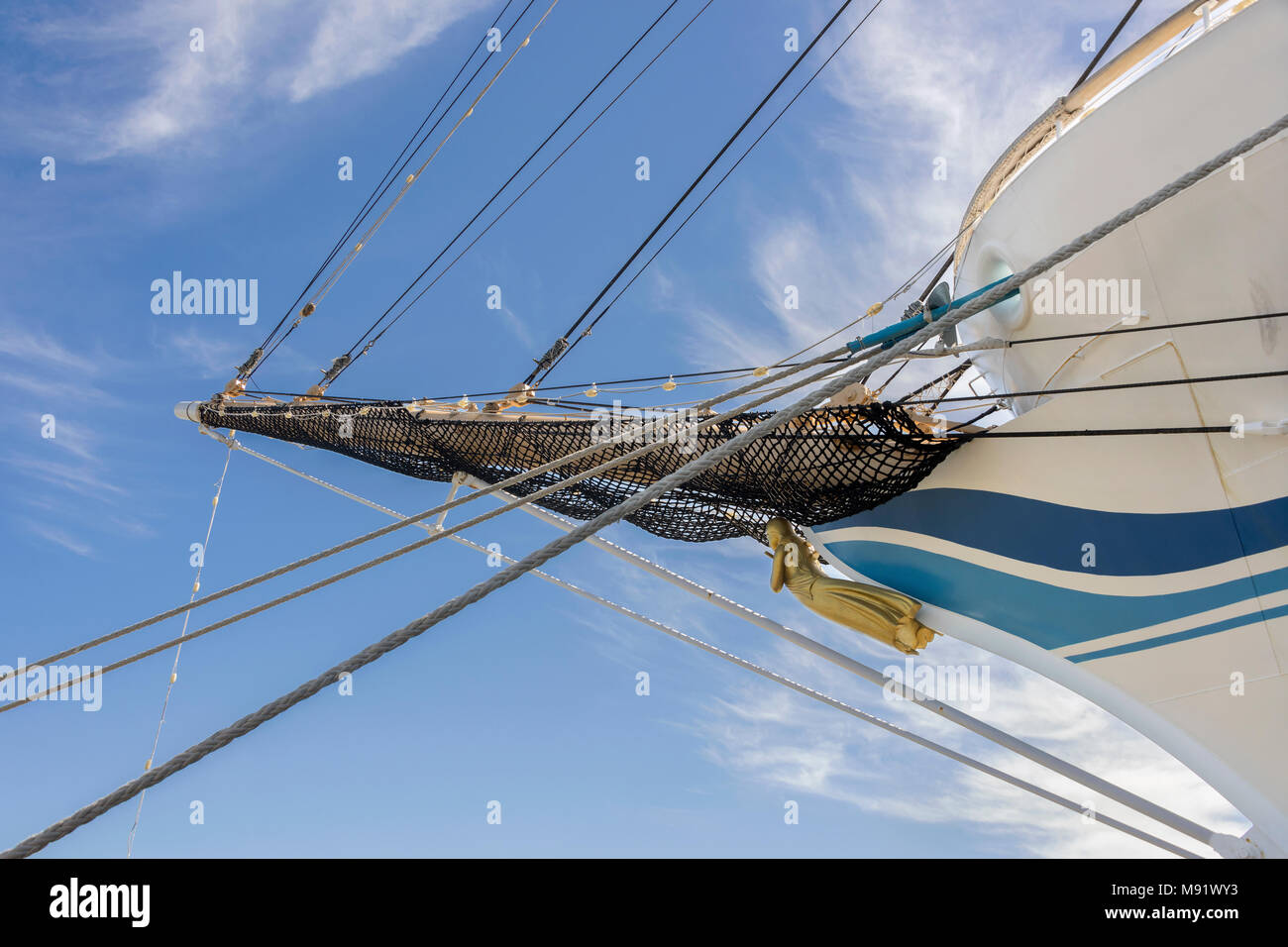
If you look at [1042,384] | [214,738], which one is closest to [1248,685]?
[1042,384]

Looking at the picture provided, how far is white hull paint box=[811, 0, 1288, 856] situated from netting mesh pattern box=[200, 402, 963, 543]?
501 millimetres

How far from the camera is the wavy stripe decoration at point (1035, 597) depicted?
355 cm

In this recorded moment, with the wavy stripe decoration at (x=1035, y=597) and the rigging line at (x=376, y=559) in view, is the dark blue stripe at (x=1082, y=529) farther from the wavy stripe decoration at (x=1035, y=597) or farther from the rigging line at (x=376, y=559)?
the rigging line at (x=376, y=559)

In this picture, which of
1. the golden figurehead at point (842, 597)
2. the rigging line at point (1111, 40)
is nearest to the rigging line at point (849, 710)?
the golden figurehead at point (842, 597)

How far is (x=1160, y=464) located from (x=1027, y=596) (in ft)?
2.94

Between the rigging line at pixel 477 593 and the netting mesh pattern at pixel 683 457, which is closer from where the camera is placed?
the rigging line at pixel 477 593

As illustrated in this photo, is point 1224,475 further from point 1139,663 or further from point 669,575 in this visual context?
point 669,575

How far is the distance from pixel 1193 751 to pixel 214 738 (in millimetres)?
3882

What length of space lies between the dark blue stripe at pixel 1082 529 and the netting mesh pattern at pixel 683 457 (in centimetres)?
23

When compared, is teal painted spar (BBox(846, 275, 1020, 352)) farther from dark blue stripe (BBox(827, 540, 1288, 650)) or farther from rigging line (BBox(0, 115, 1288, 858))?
rigging line (BBox(0, 115, 1288, 858))

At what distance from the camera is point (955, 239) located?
17.7 ft

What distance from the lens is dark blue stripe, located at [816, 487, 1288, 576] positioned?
3523 mm
